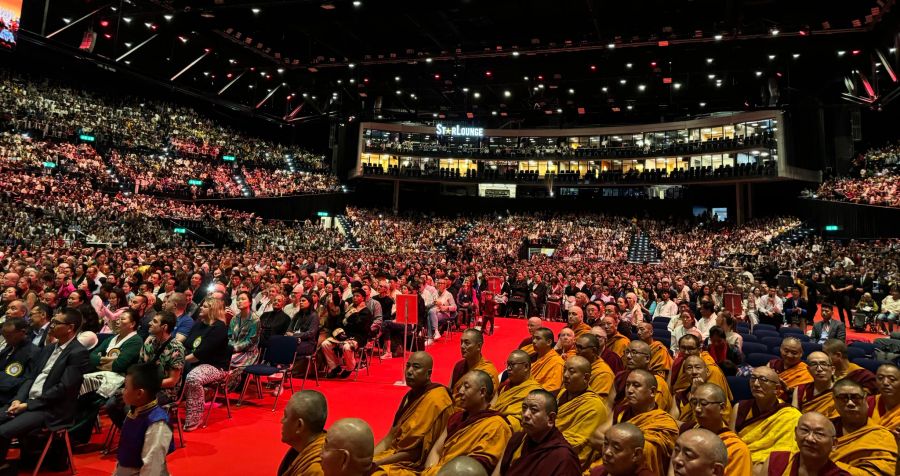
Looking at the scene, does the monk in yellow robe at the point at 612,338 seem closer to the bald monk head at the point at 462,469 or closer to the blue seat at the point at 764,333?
the blue seat at the point at 764,333

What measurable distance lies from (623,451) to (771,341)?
630cm

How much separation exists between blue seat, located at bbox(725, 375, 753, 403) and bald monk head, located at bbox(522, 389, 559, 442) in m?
3.17

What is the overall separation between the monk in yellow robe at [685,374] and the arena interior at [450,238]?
0.12ft

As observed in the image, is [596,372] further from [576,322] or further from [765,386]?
[576,322]

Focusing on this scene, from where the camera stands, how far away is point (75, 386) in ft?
14.1

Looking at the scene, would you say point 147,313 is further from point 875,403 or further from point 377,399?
point 875,403

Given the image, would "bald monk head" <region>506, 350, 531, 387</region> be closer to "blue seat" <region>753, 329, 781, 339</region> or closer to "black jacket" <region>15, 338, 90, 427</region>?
"black jacket" <region>15, 338, 90, 427</region>

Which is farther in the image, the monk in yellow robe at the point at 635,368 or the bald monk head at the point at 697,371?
the monk in yellow robe at the point at 635,368

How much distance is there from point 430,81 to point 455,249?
37.6ft

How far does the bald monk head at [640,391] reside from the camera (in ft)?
12.2

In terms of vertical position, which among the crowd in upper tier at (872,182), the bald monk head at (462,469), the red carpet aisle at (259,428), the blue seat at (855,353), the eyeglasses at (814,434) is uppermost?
the crowd in upper tier at (872,182)

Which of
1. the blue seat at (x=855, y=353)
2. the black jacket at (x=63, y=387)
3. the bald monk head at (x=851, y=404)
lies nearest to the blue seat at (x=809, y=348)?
the blue seat at (x=855, y=353)

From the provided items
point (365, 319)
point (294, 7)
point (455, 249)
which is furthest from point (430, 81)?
point (365, 319)

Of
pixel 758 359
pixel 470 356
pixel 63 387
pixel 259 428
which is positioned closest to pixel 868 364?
pixel 758 359
